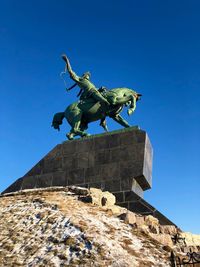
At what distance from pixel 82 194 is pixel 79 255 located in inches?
157

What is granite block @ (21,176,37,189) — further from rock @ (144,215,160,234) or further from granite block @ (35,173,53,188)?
rock @ (144,215,160,234)

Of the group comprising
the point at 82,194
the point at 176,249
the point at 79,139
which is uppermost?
the point at 79,139

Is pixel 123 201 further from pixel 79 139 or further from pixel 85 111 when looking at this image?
pixel 85 111

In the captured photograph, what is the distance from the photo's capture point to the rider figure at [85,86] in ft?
53.2

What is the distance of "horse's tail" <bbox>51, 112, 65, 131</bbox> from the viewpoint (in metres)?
17.6

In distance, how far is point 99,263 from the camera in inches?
304

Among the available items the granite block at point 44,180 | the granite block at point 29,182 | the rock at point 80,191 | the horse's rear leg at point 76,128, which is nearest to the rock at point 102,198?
the rock at point 80,191

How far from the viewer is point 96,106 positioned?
16.4 meters

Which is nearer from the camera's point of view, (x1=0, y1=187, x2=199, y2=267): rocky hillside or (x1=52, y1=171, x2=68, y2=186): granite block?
(x1=0, y1=187, x2=199, y2=267): rocky hillside

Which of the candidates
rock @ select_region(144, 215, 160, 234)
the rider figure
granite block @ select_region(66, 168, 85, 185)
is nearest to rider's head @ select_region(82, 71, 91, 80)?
the rider figure

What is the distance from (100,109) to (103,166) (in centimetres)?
271

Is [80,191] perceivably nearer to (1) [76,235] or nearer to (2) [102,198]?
(2) [102,198]

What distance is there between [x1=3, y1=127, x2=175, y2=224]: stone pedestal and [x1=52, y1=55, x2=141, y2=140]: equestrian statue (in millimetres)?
918

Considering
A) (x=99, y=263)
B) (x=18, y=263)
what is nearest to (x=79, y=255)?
(x=99, y=263)
